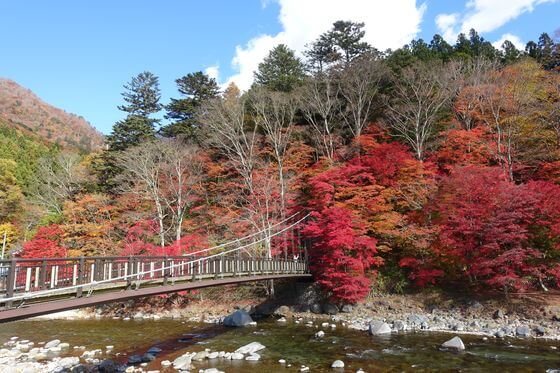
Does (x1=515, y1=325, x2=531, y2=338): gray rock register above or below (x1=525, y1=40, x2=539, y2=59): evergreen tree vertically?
below

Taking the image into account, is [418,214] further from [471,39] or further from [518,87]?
Answer: [471,39]

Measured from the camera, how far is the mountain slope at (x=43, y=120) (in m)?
52.7

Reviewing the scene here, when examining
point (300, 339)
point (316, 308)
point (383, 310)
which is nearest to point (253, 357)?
point (300, 339)

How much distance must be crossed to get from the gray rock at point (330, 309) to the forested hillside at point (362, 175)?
28 cm

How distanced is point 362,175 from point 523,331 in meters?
7.79

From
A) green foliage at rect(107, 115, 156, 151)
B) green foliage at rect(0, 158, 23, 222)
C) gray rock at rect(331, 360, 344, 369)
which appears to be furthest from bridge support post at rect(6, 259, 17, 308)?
green foliage at rect(0, 158, 23, 222)

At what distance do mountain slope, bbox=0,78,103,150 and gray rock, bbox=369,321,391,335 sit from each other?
49.9 metres

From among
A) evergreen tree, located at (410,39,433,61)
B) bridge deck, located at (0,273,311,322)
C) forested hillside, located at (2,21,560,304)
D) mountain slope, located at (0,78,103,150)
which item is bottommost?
bridge deck, located at (0,273,311,322)

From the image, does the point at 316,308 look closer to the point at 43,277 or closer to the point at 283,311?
the point at 283,311

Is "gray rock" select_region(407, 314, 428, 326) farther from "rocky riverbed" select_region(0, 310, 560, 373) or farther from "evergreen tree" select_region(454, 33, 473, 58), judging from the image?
"evergreen tree" select_region(454, 33, 473, 58)

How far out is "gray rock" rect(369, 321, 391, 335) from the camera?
1051 centimetres

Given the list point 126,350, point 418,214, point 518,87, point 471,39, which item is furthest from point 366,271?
point 471,39

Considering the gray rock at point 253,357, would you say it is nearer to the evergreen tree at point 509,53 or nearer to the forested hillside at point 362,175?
the forested hillside at point 362,175

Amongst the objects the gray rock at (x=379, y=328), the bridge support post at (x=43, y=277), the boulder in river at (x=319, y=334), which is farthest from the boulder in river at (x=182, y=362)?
the gray rock at (x=379, y=328)
